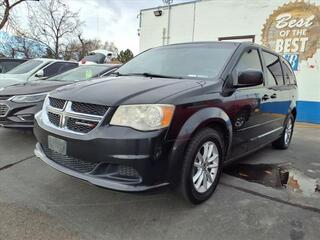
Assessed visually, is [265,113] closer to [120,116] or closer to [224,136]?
[224,136]

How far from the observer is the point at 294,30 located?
9.73 metres

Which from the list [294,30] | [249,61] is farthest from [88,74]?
[294,30]

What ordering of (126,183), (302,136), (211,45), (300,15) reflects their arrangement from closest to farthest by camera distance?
(126,183)
(211,45)
(302,136)
(300,15)

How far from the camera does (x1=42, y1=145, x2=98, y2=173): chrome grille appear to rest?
291 centimetres

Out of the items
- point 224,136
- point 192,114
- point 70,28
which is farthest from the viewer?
point 70,28

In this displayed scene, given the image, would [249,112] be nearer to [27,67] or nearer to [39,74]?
[39,74]

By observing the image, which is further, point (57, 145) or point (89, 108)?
point (57, 145)

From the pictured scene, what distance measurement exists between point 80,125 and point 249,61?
2.33 m

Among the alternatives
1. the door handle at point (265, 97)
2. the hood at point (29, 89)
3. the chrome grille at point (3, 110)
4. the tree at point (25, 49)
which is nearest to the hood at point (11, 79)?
the hood at point (29, 89)

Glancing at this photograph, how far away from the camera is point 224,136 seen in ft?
11.6

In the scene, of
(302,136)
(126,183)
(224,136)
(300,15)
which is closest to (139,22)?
(300,15)

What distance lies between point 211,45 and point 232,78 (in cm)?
74

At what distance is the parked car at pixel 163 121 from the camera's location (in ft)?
8.87

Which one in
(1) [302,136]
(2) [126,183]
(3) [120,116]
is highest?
(3) [120,116]
